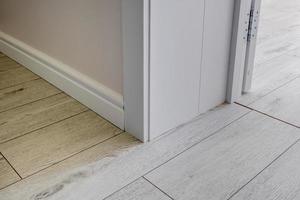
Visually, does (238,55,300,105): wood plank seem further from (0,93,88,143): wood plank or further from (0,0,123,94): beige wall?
(0,93,88,143): wood plank

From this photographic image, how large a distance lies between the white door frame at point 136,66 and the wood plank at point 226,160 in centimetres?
18

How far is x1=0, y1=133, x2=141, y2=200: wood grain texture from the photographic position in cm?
99

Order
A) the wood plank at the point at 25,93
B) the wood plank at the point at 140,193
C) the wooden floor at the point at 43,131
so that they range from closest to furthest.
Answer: the wood plank at the point at 140,193
the wooden floor at the point at 43,131
the wood plank at the point at 25,93

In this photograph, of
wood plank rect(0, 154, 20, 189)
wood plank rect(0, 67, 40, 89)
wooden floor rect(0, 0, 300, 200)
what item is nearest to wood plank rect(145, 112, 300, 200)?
wooden floor rect(0, 0, 300, 200)

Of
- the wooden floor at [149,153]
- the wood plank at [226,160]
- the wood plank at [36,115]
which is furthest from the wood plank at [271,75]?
the wood plank at [36,115]

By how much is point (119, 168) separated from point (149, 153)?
0.12 m

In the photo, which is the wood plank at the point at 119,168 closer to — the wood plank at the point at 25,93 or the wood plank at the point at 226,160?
the wood plank at the point at 226,160

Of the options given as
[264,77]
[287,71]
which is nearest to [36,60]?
[264,77]

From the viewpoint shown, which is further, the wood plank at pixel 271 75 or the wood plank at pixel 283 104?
the wood plank at pixel 271 75

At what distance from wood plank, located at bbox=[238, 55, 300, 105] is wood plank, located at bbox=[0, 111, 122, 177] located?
575 millimetres

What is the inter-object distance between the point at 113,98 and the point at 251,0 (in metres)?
0.62

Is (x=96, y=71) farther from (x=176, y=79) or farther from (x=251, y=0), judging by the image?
(x=251, y=0)

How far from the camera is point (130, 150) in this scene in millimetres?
1170

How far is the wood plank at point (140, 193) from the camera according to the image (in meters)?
0.97
